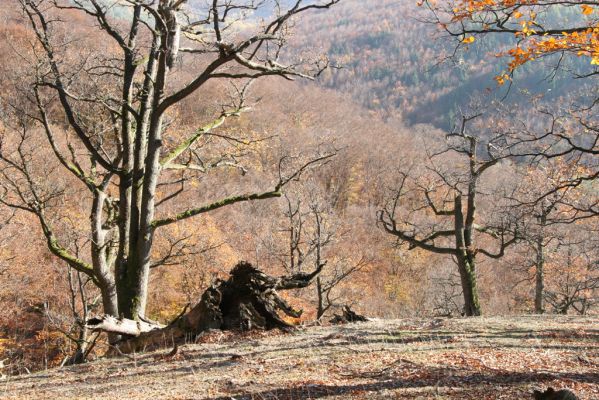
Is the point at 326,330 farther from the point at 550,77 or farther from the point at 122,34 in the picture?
the point at 122,34

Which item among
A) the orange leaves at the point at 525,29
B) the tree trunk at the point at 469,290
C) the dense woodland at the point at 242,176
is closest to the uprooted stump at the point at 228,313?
the dense woodland at the point at 242,176

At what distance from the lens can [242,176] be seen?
66.6ft

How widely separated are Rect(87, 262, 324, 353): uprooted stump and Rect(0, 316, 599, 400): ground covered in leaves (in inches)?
12.0

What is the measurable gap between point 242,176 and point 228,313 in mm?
12582

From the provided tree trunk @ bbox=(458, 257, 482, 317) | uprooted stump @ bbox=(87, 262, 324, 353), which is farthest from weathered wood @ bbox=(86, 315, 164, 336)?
tree trunk @ bbox=(458, 257, 482, 317)

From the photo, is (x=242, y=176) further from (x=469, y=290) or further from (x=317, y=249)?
(x=469, y=290)

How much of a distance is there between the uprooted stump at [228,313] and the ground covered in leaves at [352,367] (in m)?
0.31

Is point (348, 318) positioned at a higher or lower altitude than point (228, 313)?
lower

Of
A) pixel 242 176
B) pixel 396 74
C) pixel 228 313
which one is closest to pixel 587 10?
pixel 228 313

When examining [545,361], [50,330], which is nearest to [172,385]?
[545,361]

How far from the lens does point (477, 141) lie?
632 inches

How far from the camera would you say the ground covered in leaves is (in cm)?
445

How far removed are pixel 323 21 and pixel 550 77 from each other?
173 m

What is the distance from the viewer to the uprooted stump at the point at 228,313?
7.85 metres
